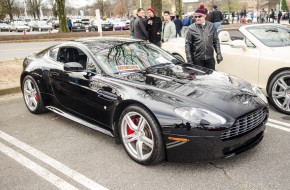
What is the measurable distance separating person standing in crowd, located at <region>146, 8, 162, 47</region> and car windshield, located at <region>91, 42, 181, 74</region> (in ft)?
12.8

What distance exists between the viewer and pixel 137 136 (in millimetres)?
3590

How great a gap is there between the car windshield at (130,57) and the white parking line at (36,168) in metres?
1.43

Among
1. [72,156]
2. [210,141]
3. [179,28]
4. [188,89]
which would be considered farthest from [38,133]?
[179,28]

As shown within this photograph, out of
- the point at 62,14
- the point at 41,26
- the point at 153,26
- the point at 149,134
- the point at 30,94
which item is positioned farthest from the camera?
the point at 41,26

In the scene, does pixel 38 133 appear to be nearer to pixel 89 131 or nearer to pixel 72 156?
pixel 89 131

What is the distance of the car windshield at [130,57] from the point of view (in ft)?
13.8

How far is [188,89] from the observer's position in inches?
142

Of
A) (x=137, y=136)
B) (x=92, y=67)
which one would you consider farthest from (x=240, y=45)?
(x=137, y=136)

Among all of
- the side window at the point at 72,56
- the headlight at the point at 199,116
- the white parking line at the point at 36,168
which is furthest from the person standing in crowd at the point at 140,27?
the headlight at the point at 199,116

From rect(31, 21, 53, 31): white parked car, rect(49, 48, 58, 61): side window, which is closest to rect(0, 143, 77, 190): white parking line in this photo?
rect(49, 48, 58, 61): side window

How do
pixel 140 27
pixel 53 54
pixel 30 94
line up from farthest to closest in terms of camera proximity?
pixel 140 27
pixel 30 94
pixel 53 54

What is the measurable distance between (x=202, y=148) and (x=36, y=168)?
1.86 m

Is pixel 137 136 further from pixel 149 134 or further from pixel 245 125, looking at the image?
pixel 245 125

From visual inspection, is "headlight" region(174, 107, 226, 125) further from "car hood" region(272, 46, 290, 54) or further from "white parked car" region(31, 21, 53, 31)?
"white parked car" region(31, 21, 53, 31)
